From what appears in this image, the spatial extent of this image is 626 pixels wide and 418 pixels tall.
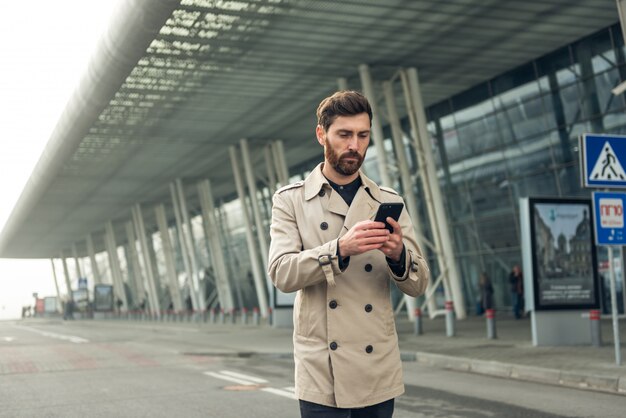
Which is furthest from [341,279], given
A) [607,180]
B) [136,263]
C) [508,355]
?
[136,263]

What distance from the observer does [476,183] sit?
29.7m

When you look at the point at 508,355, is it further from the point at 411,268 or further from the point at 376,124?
the point at 376,124

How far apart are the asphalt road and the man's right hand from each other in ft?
17.9

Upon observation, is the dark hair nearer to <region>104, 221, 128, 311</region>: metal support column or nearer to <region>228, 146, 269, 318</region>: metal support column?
<region>228, 146, 269, 318</region>: metal support column

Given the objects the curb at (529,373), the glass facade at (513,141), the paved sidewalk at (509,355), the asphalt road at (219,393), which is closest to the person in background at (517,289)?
the glass facade at (513,141)

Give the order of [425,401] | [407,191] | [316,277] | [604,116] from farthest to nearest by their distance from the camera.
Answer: [407,191], [604,116], [425,401], [316,277]

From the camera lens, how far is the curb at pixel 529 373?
9453mm

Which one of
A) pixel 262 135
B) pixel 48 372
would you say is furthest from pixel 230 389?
pixel 262 135

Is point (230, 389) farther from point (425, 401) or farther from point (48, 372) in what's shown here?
point (48, 372)

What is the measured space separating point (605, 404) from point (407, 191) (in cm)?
1875

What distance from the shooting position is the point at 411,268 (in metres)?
2.83

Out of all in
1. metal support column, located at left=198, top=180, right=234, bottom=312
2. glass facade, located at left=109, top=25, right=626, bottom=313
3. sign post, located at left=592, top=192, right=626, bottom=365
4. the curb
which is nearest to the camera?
the curb

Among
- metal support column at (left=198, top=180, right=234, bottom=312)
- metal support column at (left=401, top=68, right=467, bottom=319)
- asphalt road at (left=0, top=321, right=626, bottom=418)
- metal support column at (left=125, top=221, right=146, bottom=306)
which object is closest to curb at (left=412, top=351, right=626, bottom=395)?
asphalt road at (left=0, top=321, right=626, bottom=418)

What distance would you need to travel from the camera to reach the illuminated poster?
47.0 feet
